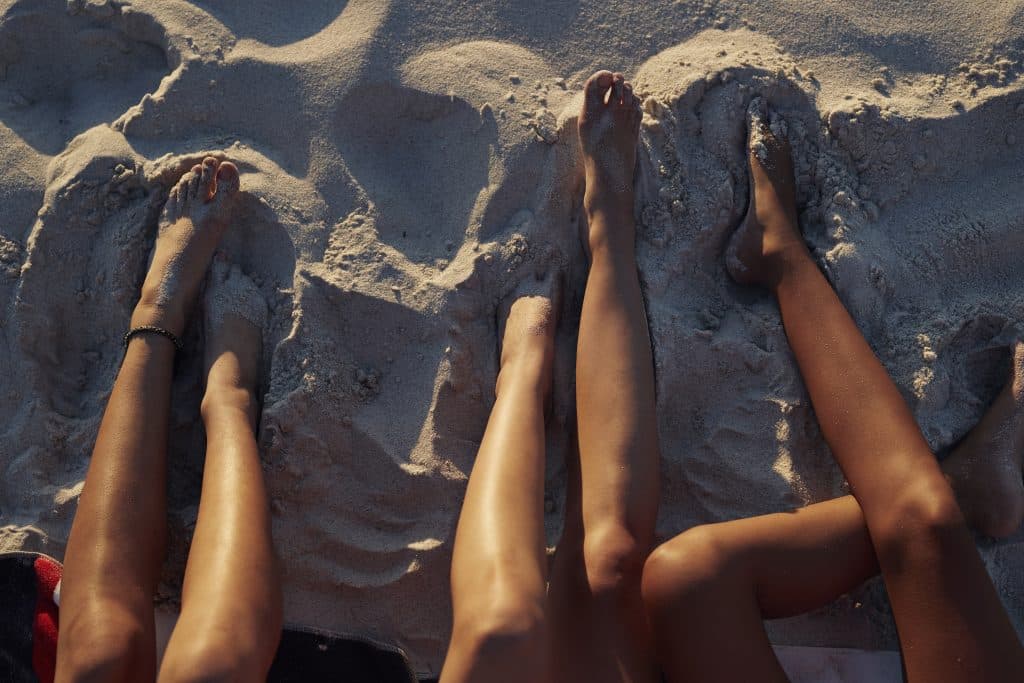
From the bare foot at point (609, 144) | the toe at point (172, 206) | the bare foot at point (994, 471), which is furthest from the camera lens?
the toe at point (172, 206)

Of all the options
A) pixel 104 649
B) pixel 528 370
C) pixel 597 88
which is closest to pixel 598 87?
pixel 597 88

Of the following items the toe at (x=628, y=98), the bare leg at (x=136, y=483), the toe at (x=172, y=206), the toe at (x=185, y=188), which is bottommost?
the bare leg at (x=136, y=483)

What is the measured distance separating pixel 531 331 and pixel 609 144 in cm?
52

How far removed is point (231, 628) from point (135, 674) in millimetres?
293

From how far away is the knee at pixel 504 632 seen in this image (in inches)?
59.9

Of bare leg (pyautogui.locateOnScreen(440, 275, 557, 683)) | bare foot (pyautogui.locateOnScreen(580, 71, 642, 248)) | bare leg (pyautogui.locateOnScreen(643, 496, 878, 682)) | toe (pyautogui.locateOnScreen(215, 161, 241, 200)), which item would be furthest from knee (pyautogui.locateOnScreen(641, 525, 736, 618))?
toe (pyautogui.locateOnScreen(215, 161, 241, 200))

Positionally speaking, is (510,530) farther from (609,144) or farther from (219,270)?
(219,270)

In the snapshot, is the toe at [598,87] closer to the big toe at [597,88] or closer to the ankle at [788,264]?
the big toe at [597,88]

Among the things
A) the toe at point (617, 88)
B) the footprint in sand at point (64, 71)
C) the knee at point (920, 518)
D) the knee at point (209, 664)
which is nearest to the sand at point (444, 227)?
the footprint in sand at point (64, 71)

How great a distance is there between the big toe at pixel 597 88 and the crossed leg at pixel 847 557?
2.33ft

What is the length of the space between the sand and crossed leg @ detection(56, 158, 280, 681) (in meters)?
0.10

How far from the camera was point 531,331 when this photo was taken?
211 cm

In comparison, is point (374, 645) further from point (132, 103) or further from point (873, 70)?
point (873, 70)

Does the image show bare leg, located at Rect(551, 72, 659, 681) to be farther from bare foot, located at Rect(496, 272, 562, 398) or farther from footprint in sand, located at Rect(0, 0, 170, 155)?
footprint in sand, located at Rect(0, 0, 170, 155)
